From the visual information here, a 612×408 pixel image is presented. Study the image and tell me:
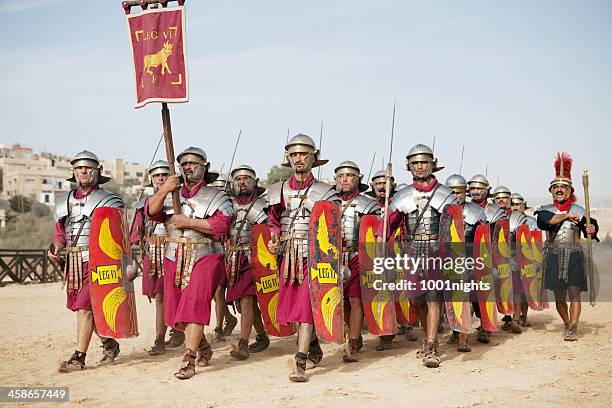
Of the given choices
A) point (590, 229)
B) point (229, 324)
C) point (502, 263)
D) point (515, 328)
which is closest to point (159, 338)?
point (229, 324)

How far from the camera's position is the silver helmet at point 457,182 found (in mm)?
9688

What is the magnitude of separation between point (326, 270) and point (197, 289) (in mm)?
1209

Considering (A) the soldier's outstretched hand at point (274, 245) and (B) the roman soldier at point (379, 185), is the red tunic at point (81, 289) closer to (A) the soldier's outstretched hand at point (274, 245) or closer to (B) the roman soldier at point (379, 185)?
(A) the soldier's outstretched hand at point (274, 245)

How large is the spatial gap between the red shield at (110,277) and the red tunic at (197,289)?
0.51 meters

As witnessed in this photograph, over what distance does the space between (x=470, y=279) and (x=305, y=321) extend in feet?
7.22

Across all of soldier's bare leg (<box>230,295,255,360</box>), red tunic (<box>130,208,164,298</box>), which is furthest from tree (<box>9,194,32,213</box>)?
soldier's bare leg (<box>230,295,255,360</box>)

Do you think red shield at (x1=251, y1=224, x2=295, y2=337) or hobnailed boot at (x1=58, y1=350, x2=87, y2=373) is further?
red shield at (x1=251, y1=224, x2=295, y2=337)

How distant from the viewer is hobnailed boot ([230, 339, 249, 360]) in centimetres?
791

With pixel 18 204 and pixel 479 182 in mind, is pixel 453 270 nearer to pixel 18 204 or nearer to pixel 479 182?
pixel 479 182

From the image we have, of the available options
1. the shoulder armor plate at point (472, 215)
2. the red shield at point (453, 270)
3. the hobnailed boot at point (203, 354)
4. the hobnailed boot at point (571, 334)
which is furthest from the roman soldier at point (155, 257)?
the hobnailed boot at point (571, 334)

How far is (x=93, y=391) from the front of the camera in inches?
250

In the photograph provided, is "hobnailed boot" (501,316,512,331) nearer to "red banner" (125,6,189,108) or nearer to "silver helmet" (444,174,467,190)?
"silver helmet" (444,174,467,190)

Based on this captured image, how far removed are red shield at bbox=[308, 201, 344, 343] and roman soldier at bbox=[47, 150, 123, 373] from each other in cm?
206

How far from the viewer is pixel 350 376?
687cm
